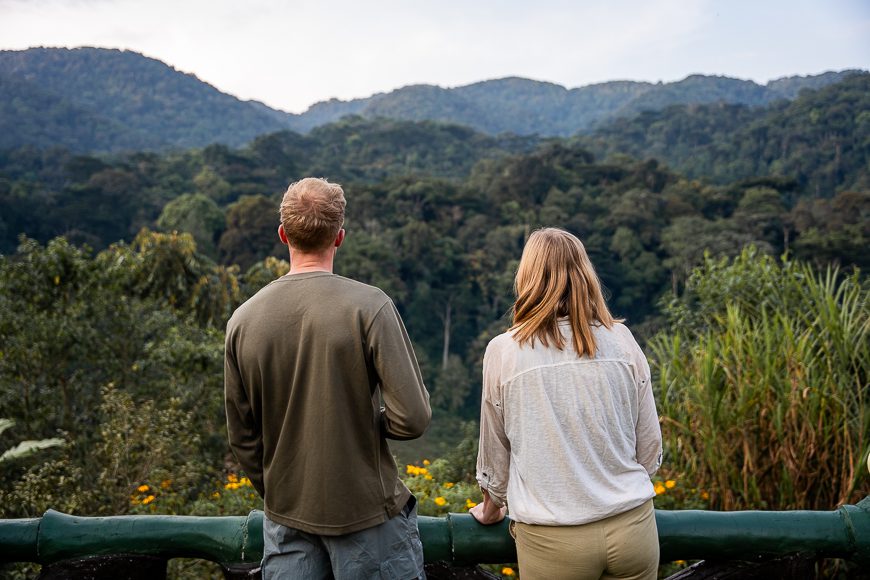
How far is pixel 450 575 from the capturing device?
50.4 inches

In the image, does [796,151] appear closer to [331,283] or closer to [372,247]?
[372,247]

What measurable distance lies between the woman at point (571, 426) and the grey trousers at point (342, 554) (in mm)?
188

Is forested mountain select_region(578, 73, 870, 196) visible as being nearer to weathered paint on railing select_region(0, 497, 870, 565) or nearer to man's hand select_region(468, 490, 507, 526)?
weathered paint on railing select_region(0, 497, 870, 565)

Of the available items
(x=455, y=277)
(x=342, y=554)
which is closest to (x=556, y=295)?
(x=342, y=554)

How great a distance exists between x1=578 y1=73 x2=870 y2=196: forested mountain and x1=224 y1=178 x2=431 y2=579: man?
121 feet

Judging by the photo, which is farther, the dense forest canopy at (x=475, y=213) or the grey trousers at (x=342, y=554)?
the dense forest canopy at (x=475, y=213)

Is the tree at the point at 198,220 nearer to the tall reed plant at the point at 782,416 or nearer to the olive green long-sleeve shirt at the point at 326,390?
the tall reed plant at the point at 782,416

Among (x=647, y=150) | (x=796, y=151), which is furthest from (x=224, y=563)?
(x=647, y=150)

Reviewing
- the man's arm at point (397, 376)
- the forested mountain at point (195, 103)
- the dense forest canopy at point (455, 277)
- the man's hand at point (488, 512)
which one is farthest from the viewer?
the forested mountain at point (195, 103)

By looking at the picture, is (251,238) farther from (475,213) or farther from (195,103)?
(195,103)

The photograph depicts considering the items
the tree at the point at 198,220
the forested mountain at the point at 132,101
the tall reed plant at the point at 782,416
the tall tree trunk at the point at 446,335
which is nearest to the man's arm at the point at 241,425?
the tall reed plant at the point at 782,416

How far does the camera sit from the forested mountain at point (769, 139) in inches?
1570

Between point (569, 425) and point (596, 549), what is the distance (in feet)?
0.63

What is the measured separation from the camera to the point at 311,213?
1.12 meters
